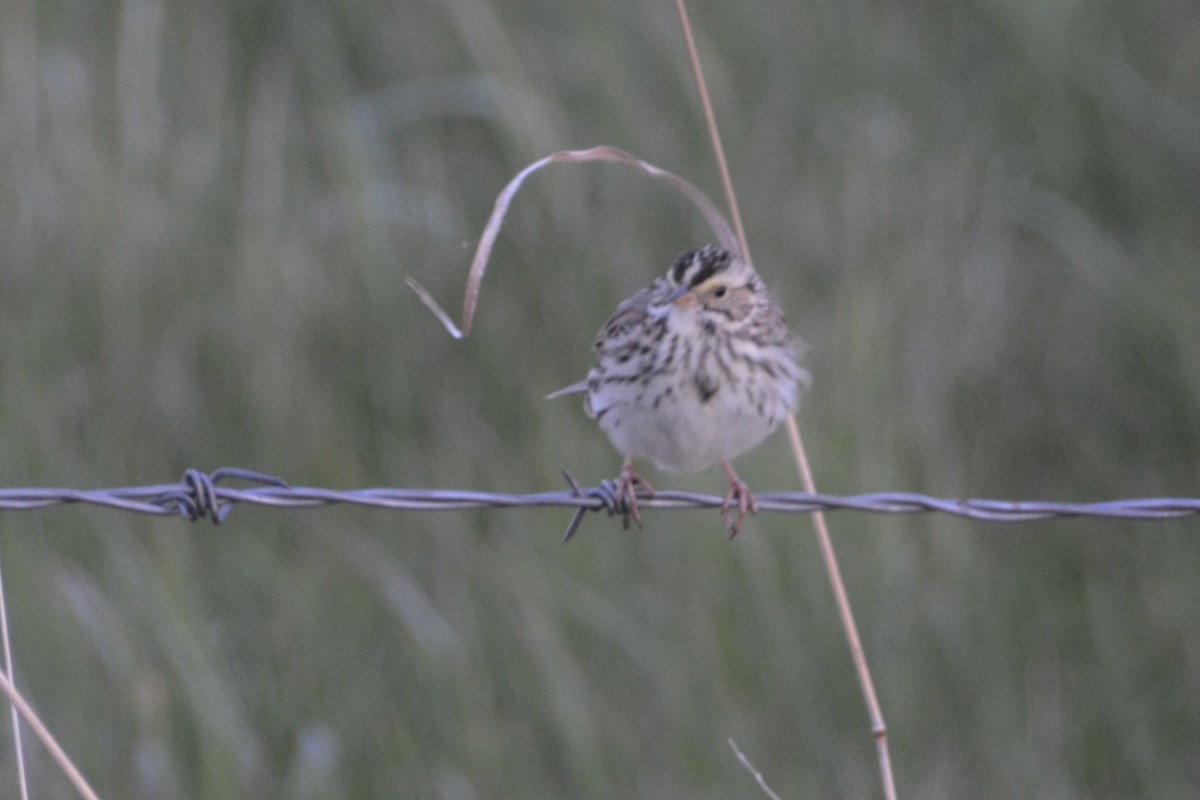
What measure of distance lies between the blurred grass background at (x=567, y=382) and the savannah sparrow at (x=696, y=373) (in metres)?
0.59

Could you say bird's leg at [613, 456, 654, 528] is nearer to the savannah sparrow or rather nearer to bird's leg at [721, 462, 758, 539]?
the savannah sparrow

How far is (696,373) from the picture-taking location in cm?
503

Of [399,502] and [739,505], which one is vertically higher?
[739,505]

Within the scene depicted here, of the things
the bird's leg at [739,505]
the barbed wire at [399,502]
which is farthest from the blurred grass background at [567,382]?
the barbed wire at [399,502]

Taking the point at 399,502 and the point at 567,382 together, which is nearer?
the point at 399,502

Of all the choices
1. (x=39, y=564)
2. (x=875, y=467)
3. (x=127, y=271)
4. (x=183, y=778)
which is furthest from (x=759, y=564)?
(x=127, y=271)

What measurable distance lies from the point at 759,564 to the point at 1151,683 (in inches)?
54.9

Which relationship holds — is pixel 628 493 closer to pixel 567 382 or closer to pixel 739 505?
pixel 739 505

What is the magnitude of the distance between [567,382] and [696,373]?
1.56m

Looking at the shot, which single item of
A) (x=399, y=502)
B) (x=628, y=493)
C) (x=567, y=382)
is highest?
(x=567, y=382)

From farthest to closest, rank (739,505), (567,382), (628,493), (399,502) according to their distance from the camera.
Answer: (567,382) → (739,505) → (628,493) → (399,502)

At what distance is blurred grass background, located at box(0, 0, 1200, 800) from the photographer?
5.25 meters

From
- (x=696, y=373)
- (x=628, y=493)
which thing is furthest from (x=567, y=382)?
(x=628, y=493)

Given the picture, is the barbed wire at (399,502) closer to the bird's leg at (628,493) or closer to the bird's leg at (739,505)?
the bird's leg at (628,493)
